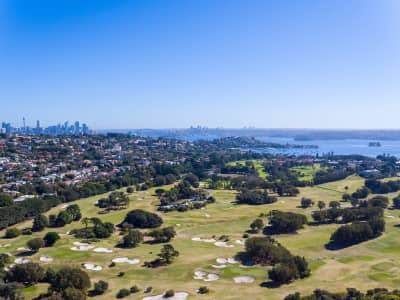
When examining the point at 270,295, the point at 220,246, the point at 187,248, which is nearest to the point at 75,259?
the point at 187,248

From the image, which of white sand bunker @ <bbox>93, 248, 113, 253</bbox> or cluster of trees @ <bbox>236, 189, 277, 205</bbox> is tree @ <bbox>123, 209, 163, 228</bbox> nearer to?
white sand bunker @ <bbox>93, 248, 113, 253</bbox>

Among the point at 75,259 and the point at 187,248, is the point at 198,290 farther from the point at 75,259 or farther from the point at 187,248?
the point at 75,259

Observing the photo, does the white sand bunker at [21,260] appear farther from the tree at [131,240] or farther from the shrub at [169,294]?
the shrub at [169,294]

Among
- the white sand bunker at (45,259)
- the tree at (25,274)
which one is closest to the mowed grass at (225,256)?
the white sand bunker at (45,259)

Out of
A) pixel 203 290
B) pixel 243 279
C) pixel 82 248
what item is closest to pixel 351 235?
pixel 243 279

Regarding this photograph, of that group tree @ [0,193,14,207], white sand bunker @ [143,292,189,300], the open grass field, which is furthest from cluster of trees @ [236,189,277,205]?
white sand bunker @ [143,292,189,300]

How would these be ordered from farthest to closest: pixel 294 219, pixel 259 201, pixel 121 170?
pixel 121 170
pixel 259 201
pixel 294 219
